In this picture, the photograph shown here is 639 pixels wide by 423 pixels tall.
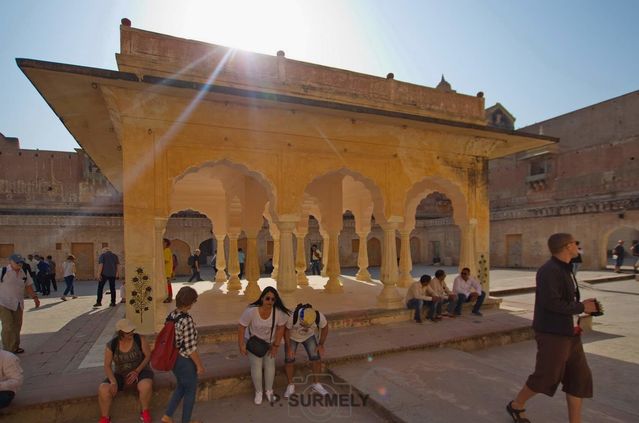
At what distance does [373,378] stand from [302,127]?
4.39 metres

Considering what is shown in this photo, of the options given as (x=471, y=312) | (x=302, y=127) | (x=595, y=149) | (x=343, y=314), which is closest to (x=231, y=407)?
(x=343, y=314)

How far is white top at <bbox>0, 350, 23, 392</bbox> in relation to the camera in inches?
140

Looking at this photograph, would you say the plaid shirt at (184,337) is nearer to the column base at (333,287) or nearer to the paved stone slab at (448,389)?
the paved stone slab at (448,389)

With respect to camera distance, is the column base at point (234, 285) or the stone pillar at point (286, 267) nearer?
the stone pillar at point (286, 267)

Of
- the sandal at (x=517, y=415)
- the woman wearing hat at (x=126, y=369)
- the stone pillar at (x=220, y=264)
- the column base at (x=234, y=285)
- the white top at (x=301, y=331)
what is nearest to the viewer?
the sandal at (x=517, y=415)

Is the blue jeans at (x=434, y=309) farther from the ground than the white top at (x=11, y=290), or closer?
closer

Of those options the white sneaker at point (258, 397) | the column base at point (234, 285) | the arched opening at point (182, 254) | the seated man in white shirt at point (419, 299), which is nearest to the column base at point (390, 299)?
the seated man in white shirt at point (419, 299)

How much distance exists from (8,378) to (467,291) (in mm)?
7157

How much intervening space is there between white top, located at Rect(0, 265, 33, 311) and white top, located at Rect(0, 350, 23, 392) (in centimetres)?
216

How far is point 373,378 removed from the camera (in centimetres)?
449

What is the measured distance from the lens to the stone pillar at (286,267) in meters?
6.78

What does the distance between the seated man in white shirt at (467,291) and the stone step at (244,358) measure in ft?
0.77

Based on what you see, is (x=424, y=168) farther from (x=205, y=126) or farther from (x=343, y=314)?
(x=205, y=126)

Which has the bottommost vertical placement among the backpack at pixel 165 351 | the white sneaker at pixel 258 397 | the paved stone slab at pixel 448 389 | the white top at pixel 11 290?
the white sneaker at pixel 258 397
